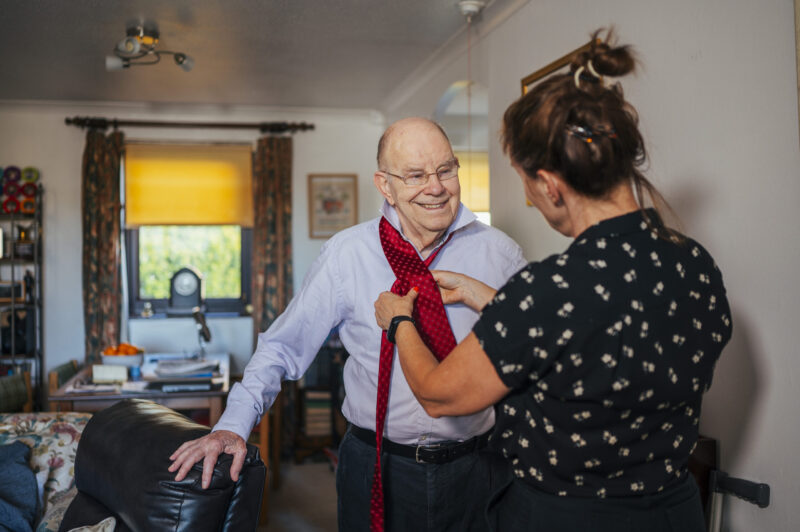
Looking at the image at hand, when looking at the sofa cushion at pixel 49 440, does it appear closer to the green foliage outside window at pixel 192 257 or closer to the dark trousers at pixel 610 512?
the dark trousers at pixel 610 512

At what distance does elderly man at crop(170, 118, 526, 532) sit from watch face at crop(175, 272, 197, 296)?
3885 millimetres

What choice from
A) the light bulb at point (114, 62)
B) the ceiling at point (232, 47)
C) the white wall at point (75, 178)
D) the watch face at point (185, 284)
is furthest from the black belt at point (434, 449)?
the white wall at point (75, 178)

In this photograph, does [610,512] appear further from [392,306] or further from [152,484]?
[152,484]

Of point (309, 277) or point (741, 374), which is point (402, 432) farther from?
point (741, 374)

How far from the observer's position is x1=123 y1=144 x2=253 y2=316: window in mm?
5703

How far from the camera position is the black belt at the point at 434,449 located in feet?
5.31

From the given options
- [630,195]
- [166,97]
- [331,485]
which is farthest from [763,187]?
[166,97]

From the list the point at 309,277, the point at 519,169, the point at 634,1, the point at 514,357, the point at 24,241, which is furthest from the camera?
the point at 24,241

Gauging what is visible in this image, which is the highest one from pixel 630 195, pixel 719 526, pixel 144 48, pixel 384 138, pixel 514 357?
pixel 144 48

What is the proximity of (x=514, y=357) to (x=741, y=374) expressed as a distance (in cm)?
120

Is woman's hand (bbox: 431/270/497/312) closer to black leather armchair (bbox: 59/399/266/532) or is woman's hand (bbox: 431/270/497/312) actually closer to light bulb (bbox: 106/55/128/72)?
black leather armchair (bbox: 59/399/266/532)

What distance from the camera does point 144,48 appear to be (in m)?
3.88

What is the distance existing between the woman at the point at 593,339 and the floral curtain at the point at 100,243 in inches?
195

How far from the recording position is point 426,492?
1.61m
